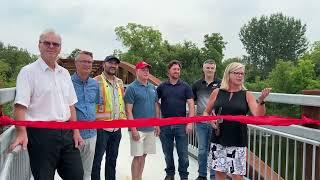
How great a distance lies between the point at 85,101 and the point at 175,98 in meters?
1.42

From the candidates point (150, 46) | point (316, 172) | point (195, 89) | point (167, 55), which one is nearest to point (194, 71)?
point (167, 55)

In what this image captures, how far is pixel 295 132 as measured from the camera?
398 centimetres

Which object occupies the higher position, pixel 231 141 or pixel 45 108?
pixel 45 108

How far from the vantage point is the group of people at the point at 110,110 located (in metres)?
3.30

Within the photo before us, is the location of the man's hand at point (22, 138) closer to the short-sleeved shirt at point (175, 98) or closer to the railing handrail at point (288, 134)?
the railing handrail at point (288, 134)

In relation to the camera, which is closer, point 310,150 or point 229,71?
point 310,150

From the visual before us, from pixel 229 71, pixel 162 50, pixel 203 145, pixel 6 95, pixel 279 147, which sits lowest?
pixel 203 145

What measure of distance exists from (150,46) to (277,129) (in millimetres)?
49938

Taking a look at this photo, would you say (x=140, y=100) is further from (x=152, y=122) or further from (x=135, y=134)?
(x=152, y=122)

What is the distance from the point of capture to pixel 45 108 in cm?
332

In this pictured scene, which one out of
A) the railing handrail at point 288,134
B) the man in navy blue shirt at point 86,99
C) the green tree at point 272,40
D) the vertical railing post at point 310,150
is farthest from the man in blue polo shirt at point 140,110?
the green tree at point 272,40

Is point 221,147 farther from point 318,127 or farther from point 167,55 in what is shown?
point 167,55

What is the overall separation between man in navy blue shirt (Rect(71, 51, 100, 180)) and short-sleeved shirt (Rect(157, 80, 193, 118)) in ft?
4.05

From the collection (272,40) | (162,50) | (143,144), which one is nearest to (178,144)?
(143,144)
